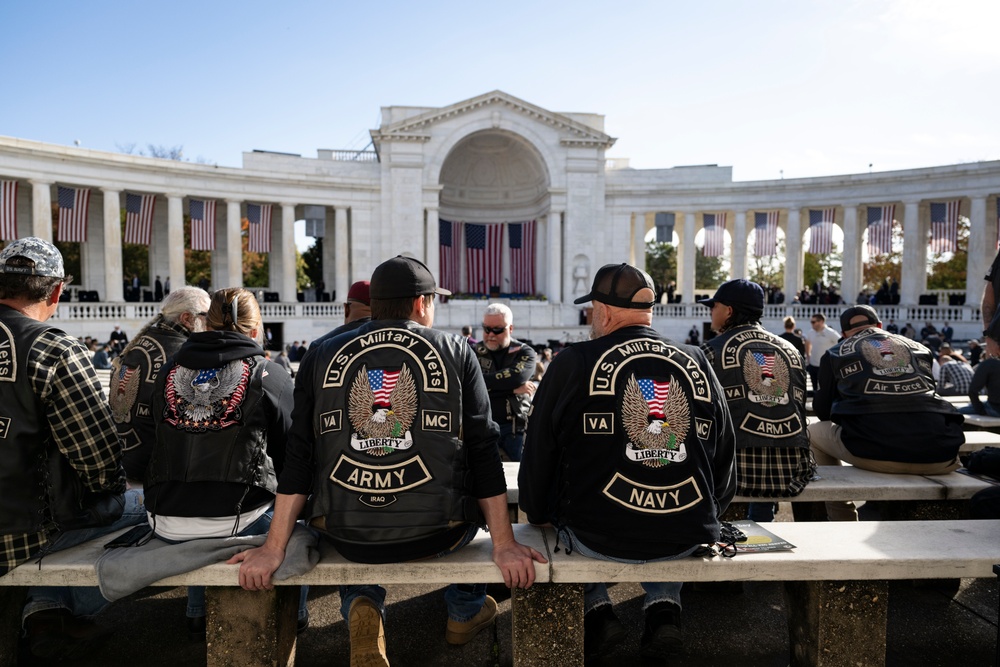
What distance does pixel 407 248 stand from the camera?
35562 mm

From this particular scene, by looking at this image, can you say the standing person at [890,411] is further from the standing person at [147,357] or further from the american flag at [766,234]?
A: the american flag at [766,234]

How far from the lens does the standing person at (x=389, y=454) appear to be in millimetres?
3312

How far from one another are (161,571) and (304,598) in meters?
1.12

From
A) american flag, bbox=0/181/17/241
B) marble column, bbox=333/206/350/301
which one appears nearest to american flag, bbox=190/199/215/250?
marble column, bbox=333/206/350/301

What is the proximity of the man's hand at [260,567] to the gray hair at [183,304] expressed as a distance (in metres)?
2.63

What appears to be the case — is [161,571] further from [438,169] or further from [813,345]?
[438,169]

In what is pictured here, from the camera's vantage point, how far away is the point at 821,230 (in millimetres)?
34531

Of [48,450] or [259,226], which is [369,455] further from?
[259,226]

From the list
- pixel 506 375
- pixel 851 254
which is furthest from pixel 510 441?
pixel 851 254

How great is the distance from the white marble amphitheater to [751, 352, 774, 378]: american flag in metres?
28.3

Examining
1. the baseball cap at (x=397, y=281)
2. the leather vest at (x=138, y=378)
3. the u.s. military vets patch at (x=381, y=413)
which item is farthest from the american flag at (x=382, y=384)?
the leather vest at (x=138, y=378)

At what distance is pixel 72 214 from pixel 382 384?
1288 inches

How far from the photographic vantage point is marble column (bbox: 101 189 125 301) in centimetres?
3077

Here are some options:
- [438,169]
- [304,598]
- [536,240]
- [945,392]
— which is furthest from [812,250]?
[304,598]
